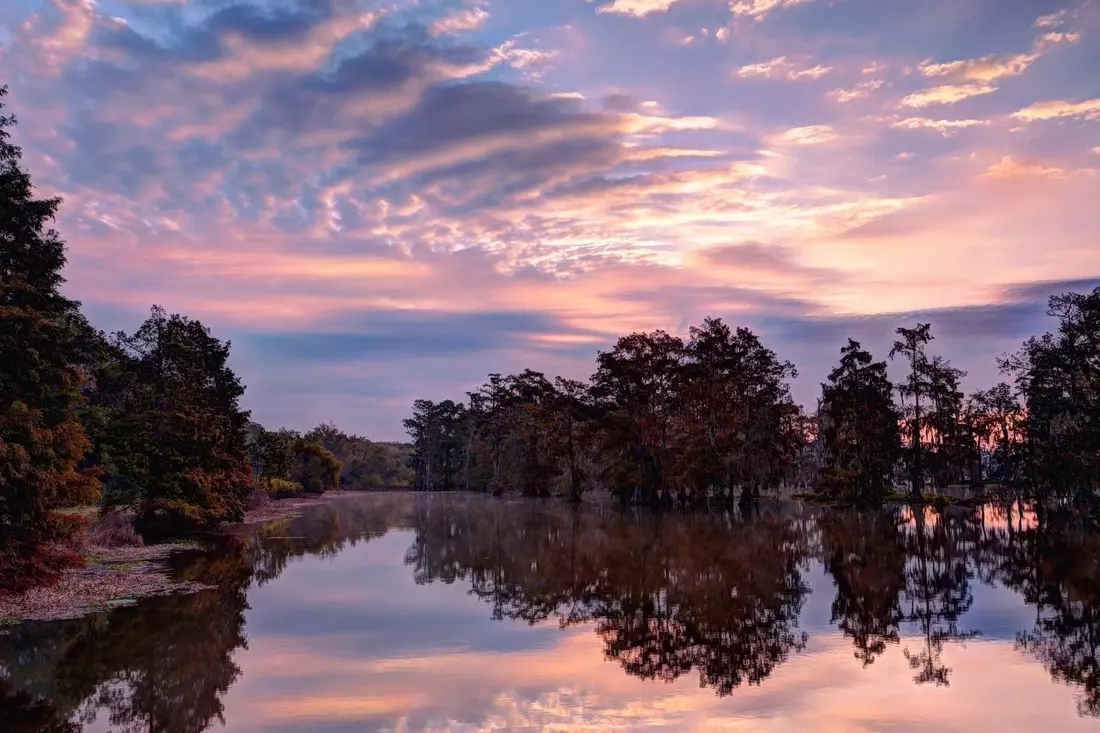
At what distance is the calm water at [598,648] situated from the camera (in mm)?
11031

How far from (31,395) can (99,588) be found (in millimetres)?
5622

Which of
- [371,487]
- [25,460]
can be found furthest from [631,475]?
[371,487]

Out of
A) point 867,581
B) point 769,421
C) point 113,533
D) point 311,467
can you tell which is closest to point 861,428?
point 769,421

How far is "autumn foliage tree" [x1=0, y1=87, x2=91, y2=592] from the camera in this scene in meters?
18.2

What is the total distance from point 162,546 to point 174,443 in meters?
5.77

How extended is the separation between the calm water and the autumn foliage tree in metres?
3.12

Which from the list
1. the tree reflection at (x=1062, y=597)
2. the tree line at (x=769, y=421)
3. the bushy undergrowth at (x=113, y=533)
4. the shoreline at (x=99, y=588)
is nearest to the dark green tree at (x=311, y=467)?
the tree line at (x=769, y=421)

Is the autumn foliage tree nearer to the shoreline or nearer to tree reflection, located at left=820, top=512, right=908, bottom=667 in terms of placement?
the shoreline

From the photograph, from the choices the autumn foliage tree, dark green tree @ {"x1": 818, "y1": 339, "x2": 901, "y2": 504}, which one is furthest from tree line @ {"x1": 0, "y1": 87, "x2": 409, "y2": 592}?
dark green tree @ {"x1": 818, "y1": 339, "x2": 901, "y2": 504}

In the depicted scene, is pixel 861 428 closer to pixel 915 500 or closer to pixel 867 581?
pixel 915 500

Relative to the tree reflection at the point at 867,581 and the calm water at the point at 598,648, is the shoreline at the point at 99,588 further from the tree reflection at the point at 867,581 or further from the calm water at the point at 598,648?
the tree reflection at the point at 867,581

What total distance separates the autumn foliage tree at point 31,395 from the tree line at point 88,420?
3 cm

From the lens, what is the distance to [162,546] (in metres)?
34.5

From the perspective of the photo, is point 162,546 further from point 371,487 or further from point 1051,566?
point 371,487
